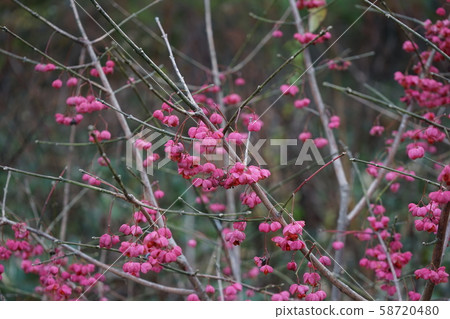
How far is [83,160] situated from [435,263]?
3266mm

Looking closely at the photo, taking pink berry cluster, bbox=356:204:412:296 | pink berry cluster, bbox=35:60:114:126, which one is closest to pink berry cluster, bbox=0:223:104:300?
pink berry cluster, bbox=35:60:114:126

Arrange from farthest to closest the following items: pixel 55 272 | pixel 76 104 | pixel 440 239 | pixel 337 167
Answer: pixel 337 167
pixel 76 104
pixel 55 272
pixel 440 239

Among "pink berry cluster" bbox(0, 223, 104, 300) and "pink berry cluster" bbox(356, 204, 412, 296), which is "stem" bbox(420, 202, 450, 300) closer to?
"pink berry cluster" bbox(356, 204, 412, 296)

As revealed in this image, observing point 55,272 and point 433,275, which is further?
point 55,272

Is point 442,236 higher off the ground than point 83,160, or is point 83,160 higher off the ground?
point 442,236

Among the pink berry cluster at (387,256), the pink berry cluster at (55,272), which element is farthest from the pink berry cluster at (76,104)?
the pink berry cluster at (387,256)

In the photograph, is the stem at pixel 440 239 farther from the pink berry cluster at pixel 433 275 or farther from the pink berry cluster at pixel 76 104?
the pink berry cluster at pixel 76 104

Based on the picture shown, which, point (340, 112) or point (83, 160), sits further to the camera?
point (340, 112)

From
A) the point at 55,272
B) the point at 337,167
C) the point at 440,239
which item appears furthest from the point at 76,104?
the point at 440,239

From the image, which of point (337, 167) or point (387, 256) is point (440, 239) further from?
point (337, 167)

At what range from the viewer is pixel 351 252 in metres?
4.25

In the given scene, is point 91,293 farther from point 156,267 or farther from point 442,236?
point 442,236

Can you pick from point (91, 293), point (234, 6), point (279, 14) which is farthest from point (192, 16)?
point (91, 293)
